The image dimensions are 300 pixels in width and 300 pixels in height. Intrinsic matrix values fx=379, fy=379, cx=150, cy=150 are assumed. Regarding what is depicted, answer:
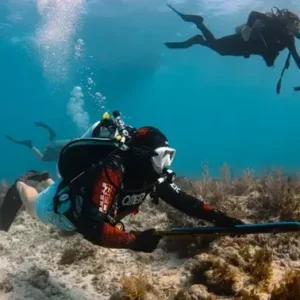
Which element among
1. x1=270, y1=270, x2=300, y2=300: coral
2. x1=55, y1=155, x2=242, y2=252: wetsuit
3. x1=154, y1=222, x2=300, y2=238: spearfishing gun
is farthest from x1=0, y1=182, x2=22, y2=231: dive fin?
x1=270, y1=270, x2=300, y2=300: coral

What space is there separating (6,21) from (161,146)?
33.1m

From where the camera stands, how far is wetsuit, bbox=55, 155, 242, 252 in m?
3.68

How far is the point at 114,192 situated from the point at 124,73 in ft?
179

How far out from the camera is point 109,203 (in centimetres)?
380

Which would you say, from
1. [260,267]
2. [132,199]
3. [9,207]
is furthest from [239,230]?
[9,207]

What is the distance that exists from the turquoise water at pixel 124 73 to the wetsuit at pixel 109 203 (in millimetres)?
6271

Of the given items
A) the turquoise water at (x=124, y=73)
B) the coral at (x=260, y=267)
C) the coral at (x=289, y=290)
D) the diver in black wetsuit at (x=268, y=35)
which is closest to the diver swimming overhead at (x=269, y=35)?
the diver in black wetsuit at (x=268, y=35)

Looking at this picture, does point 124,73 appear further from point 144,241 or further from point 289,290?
point 289,290

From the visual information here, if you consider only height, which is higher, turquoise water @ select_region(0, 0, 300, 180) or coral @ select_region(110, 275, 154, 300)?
coral @ select_region(110, 275, 154, 300)

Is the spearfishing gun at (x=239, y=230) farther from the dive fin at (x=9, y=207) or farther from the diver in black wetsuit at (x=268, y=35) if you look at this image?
the diver in black wetsuit at (x=268, y=35)

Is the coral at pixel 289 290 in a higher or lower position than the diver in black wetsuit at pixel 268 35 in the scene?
lower

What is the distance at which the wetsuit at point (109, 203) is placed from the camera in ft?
12.1

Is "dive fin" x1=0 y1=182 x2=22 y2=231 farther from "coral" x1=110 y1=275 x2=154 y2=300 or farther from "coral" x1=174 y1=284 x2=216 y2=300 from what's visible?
"coral" x1=174 y1=284 x2=216 y2=300

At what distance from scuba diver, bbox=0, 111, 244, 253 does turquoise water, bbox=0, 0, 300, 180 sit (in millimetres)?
6231
